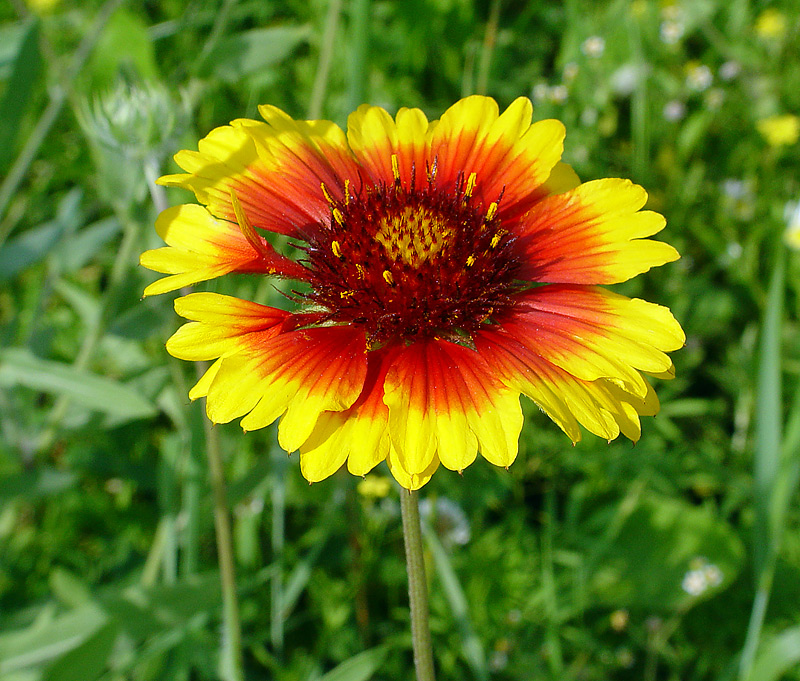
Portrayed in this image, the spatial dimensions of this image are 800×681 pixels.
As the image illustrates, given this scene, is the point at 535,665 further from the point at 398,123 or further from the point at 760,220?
the point at 760,220

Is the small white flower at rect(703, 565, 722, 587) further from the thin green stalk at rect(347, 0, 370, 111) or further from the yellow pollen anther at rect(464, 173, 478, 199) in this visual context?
the thin green stalk at rect(347, 0, 370, 111)

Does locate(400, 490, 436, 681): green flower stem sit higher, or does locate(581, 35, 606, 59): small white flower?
locate(581, 35, 606, 59): small white flower

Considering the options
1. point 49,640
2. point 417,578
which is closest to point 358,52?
point 417,578

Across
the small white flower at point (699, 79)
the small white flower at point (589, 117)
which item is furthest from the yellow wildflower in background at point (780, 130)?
the small white flower at point (589, 117)

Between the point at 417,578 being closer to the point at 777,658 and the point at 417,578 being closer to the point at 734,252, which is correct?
the point at 777,658

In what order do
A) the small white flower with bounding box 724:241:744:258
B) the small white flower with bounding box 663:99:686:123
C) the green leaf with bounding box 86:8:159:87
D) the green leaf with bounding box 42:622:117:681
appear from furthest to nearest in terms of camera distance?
the small white flower with bounding box 663:99:686:123, the small white flower with bounding box 724:241:744:258, the green leaf with bounding box 86:8:159:87, the green leaf with bounding box 42:622:117:681

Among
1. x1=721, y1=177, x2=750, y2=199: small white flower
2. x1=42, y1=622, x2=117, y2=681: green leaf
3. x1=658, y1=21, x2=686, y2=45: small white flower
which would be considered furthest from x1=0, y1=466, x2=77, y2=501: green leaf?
x1=658, y1=21, x2=686, y2=45: small white flower

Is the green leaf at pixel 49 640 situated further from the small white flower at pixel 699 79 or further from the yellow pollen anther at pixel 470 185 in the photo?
the small white flower at pixel 699 79

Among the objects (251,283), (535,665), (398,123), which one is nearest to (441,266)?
(398,123)
